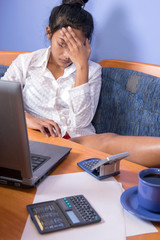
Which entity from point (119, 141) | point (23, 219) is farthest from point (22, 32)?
point (23, 219)

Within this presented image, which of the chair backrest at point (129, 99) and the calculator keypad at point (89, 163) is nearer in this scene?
the calculator keypad at point (89, 163)

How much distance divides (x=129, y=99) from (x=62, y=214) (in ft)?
3.23

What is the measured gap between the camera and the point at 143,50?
Result: 1555mm

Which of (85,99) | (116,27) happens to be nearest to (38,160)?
(85,99)

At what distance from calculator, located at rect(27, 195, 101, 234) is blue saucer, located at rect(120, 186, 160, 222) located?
7 centimetres

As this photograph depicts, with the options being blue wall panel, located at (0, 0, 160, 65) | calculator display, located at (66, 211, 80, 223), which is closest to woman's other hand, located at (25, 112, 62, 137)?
calculator display, located at (66, 211, 80, 223)

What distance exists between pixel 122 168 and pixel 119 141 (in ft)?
0.69

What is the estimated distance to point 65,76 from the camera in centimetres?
Answer: 156

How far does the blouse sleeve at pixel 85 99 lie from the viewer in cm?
141

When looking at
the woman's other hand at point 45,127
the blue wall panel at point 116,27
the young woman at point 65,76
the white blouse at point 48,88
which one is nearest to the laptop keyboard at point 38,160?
the woman's other hand at point 45,127

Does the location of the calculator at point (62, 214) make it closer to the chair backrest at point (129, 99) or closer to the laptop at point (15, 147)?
the laptop at point (15, 147)

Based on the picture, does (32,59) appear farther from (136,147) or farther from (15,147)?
(15,147)

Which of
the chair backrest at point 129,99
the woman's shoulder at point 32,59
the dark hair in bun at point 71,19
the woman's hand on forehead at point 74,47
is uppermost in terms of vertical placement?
the dark hair in bun at point 71,19

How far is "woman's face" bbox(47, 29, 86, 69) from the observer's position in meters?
1.50
